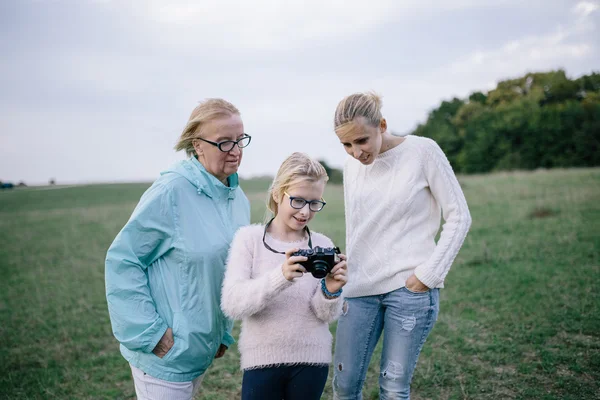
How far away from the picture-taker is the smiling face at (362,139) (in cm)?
248

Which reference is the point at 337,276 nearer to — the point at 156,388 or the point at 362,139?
the point at 362,139

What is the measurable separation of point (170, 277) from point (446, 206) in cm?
163

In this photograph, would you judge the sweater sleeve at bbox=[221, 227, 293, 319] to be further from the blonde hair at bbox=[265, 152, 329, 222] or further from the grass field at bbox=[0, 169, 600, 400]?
the grass field at bbox=[0, 169, 600, 400]

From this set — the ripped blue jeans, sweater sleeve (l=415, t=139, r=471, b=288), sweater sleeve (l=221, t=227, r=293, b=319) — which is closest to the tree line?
sweater sleeve (l=415, t=139, r=471, b=288)

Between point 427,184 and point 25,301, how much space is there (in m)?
8.37

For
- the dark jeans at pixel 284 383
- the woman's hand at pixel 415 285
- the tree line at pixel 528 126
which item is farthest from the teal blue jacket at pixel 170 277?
the tree line at pixel 528 126

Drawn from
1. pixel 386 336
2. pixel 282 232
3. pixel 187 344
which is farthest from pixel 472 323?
pixel 187 344

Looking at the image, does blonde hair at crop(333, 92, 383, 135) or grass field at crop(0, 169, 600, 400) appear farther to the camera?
grass field at crop(0, 169, 600, 400)

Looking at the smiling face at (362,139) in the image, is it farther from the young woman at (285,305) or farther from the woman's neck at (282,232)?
the woman's neck at (282,232)

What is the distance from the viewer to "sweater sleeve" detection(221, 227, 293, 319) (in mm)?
2080

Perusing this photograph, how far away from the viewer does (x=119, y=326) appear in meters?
2.24

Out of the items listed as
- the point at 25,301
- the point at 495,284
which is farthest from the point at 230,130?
the point at 25,301

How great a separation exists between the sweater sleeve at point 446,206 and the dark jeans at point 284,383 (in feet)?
2.65

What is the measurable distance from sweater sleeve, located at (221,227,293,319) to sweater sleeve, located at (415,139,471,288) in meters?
0.89
